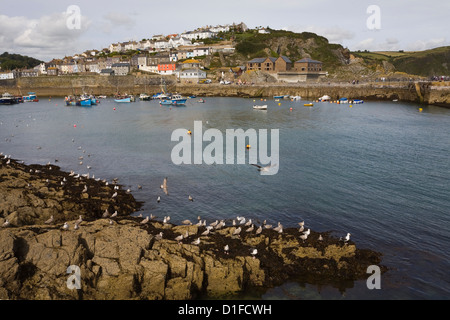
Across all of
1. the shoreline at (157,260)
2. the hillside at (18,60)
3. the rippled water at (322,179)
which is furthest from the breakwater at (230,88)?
the shoreline at (157,260)

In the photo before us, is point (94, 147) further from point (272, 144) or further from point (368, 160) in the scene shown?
point (368, 160)

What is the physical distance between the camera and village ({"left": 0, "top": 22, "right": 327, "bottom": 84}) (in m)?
113

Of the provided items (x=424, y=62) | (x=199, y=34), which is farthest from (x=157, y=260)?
(x=424, y=62)

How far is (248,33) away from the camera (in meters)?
161

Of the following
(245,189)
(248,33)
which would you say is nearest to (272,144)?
(245,189)

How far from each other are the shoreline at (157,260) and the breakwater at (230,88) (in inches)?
2751

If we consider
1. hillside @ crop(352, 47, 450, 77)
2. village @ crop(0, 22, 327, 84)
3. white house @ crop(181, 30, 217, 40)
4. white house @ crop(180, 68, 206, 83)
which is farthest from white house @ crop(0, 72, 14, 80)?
hillside @ crop(352, 47, 450, 77)

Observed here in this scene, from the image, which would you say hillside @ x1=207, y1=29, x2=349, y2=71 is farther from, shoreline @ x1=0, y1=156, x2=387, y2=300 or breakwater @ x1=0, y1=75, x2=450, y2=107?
shoreline @ x1=0, y1=156, x2=387, y2=300

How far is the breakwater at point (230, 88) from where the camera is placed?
78.1 meters

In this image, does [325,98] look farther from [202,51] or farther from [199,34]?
[199,34]

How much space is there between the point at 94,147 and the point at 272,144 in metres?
20.7

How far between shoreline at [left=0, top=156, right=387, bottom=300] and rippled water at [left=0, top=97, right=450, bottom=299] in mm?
1032
